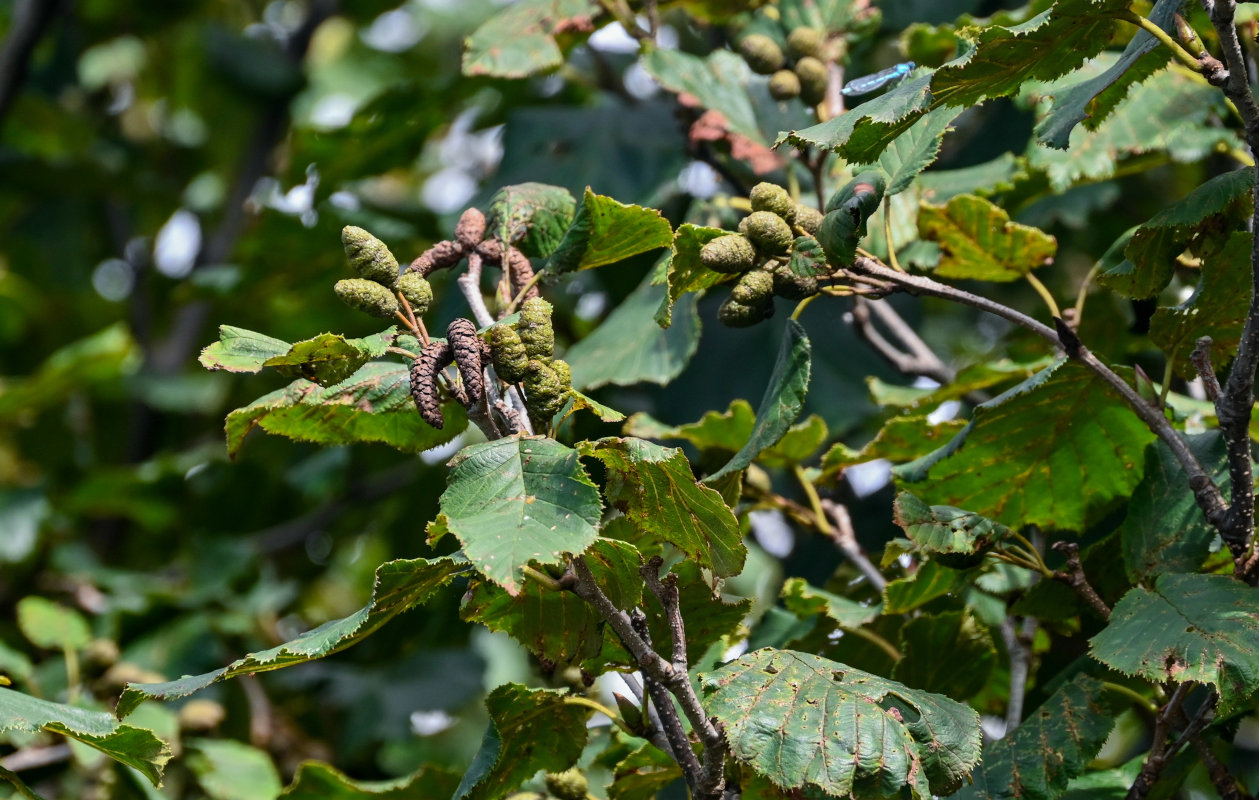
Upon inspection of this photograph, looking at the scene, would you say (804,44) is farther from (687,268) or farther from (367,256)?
(367,256)

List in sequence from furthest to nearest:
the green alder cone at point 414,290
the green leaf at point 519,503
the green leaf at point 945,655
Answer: the green leaf at point 945,655 → the green alder cone at point 414,290 → the green leaf at point 519,503

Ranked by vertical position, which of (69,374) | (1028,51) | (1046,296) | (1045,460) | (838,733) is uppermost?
(1028,51)

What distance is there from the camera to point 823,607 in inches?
66.6

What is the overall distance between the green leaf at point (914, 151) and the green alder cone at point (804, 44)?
1.74ft

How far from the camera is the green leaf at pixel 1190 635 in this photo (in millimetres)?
1101

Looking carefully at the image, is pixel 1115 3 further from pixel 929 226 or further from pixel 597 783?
pixel 597 783

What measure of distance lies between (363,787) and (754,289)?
2.94 ft

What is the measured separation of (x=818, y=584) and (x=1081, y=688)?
1.12 meters

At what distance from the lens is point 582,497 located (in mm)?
1094

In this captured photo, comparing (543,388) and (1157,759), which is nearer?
(543,388)

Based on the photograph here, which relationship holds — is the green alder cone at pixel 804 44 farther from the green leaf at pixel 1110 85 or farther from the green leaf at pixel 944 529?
the green leaf at pixel 944 529

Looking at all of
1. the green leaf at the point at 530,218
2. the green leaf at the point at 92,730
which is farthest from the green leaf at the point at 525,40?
the green leaf at the point at 92,730

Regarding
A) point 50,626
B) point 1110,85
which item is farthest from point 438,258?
point 50,626

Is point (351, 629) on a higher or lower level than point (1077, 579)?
higher
